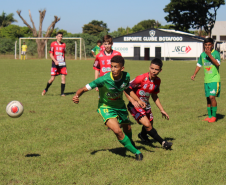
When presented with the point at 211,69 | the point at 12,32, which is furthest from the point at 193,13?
the point at 211,69

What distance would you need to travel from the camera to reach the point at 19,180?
3900 millimetres

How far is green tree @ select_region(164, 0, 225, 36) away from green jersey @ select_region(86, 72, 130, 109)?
53.0m

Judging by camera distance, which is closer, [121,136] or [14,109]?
[121,136]

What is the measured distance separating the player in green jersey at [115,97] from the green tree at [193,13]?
5300 centimetres

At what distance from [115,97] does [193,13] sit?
181ft

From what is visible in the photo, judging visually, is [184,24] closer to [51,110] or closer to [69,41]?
[69,41]

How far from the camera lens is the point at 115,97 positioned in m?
4.82

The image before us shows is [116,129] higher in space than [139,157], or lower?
higher

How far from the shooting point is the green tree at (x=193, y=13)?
5433 centimetres

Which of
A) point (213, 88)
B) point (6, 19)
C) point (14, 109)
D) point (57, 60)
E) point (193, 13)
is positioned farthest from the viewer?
point (6, 19)

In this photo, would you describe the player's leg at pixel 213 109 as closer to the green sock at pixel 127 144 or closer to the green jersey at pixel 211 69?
the green jersey at pixel 211 69

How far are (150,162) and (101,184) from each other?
1063mm

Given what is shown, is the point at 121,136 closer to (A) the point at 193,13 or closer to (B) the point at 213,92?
(B) the point at 213,92

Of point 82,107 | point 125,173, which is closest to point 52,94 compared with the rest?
point 82,107
